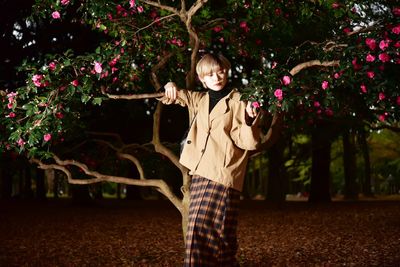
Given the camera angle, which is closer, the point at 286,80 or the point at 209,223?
the point at 209,223

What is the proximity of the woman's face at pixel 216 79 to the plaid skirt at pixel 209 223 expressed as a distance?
636 mm

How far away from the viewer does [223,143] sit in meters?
3.07

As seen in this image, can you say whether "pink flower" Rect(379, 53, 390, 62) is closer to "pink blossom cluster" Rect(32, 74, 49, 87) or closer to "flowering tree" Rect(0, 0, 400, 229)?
"flowering tree" Rect(0, 0, 400, 229)

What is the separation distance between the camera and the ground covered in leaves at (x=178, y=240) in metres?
7.15

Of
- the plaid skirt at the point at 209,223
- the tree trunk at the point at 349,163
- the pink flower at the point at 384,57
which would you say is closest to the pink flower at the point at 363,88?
the pink flower at the point at 384,57

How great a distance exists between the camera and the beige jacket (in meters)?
3.02

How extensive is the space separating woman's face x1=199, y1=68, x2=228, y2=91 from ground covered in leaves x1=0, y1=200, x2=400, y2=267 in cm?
413

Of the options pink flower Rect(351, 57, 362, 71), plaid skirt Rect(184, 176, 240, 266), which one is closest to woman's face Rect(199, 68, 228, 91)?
plaid skirt Rect(184, 176, 240, 266)

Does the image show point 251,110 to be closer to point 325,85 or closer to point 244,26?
point 325,85

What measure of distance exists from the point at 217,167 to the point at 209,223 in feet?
1.22

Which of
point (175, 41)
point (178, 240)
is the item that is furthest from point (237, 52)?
point (178, 240)

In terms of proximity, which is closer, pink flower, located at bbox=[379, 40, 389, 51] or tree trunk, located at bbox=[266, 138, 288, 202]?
pink flower, located at bbox=[379, 40, 389, 51]

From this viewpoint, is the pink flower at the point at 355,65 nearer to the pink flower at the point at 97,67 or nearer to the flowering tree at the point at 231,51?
the flowering tree at the point at 231,51

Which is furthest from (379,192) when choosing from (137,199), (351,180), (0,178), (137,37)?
(137,37)
